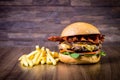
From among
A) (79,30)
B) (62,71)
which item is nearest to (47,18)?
(79,30)

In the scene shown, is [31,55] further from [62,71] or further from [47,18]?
[47,18]

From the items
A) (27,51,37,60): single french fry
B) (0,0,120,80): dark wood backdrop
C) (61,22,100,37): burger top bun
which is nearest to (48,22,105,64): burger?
(61,22,100,37): burger top bun

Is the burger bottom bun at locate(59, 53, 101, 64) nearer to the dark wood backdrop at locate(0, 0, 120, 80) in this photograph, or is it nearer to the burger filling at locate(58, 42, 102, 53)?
the burger filling at locate(58, 42, 102, 53)

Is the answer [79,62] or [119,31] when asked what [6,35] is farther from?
[79,62]

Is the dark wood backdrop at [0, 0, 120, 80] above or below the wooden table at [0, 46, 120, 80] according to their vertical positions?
above

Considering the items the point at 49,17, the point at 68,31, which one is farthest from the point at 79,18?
the point at 68,31

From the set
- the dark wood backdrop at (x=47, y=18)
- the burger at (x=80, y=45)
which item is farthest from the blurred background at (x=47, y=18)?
the burger at (x=80, y=45)
